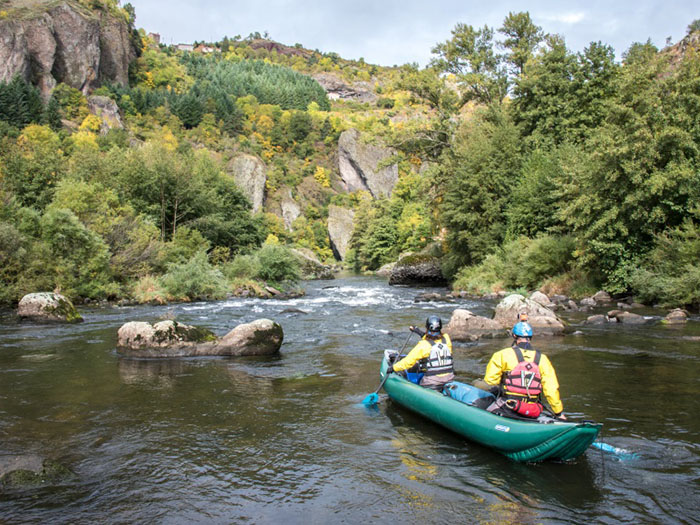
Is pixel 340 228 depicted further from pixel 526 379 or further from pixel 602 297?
pixel 526 379

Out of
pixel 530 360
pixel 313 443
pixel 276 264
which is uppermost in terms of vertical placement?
pixel 276 264

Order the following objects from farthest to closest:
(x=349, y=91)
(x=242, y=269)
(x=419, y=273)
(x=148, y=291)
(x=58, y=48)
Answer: (x=349, y=91), (x=58, y=48), (x=419, y=273), (x=242, y=269), (x=148, y=291)

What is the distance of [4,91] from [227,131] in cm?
4007

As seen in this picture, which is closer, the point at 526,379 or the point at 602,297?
the point at 526,379

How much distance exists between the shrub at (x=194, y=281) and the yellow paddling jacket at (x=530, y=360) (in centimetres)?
1903

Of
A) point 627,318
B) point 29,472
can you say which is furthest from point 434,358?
point 627,318

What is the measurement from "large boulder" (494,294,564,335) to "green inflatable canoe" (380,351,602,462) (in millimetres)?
7477

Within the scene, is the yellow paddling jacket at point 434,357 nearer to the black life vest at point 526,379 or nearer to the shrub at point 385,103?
the black life vest at point 526,379

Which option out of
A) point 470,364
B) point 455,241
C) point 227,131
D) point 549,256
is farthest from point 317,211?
point 470,364

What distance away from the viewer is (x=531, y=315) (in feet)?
46.3

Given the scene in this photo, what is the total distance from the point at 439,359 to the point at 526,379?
5.51 ft

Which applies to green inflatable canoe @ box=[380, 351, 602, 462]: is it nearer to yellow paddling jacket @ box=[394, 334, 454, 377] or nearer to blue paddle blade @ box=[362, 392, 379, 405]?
yellow paddling jacket @ box=[394, 334, 454, 377]

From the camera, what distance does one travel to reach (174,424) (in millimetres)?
6973

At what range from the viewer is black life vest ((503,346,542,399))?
564 cm
